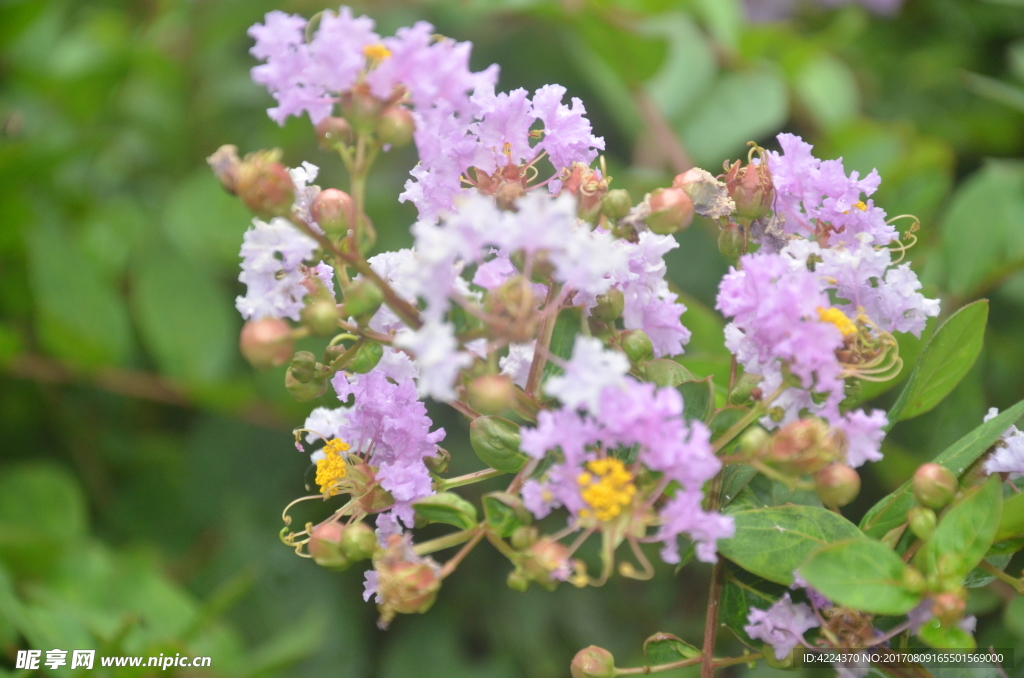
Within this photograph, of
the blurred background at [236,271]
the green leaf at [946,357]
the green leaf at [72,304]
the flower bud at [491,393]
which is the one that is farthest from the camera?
the green leaf at [72,304]

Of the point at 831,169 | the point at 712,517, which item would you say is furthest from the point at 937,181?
the point at 712,517

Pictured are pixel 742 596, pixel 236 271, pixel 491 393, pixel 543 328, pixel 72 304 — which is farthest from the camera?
pixel 236 271

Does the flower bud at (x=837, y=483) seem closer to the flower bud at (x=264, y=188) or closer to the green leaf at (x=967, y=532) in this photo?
the green leaf at (x=967, y=532)

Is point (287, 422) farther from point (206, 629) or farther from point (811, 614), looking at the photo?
point (811, 614)

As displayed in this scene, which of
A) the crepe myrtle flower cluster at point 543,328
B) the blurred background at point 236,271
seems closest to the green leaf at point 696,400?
the crepe myrtle flower cluster at point 543,328

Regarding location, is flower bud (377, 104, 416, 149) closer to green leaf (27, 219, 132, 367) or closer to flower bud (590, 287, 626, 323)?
flower bud (590, 287, 626, 323)

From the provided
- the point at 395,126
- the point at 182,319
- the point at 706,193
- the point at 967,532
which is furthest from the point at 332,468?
the point at 182,319

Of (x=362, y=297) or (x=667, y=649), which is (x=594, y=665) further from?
(x=362, y=297)
